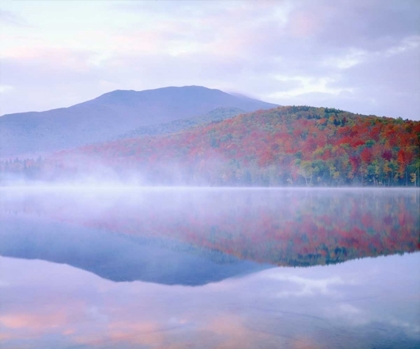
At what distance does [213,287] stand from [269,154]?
222 ft

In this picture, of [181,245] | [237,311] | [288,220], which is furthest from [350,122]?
[237,311]

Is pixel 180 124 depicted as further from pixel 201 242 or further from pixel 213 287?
pixel 213 287

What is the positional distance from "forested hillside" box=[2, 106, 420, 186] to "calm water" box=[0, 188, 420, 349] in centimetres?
5096

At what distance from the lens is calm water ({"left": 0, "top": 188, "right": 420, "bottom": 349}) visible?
582 cm

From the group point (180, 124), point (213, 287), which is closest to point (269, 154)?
point (180, 124)

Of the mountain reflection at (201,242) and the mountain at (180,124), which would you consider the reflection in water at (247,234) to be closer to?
the mountain reflection at (201,242)

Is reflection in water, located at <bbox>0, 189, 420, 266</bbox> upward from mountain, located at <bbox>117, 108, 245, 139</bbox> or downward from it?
downward

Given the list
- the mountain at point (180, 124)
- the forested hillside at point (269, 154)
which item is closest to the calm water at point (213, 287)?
the forested hillside at point (269, 154)

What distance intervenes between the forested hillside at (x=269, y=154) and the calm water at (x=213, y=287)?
51.0 metres

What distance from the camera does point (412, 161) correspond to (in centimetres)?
6256

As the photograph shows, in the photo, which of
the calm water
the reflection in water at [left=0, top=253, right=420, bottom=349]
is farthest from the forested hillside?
the reflection in water at [left=0, top=253, right=420, bottom=349]

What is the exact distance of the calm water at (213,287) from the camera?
19.1 ft

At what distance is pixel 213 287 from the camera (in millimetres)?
8227

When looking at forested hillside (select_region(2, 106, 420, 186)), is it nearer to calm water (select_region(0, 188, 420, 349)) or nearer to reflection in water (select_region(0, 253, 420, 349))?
calm water (select_region(0, 188, 420, 349))
